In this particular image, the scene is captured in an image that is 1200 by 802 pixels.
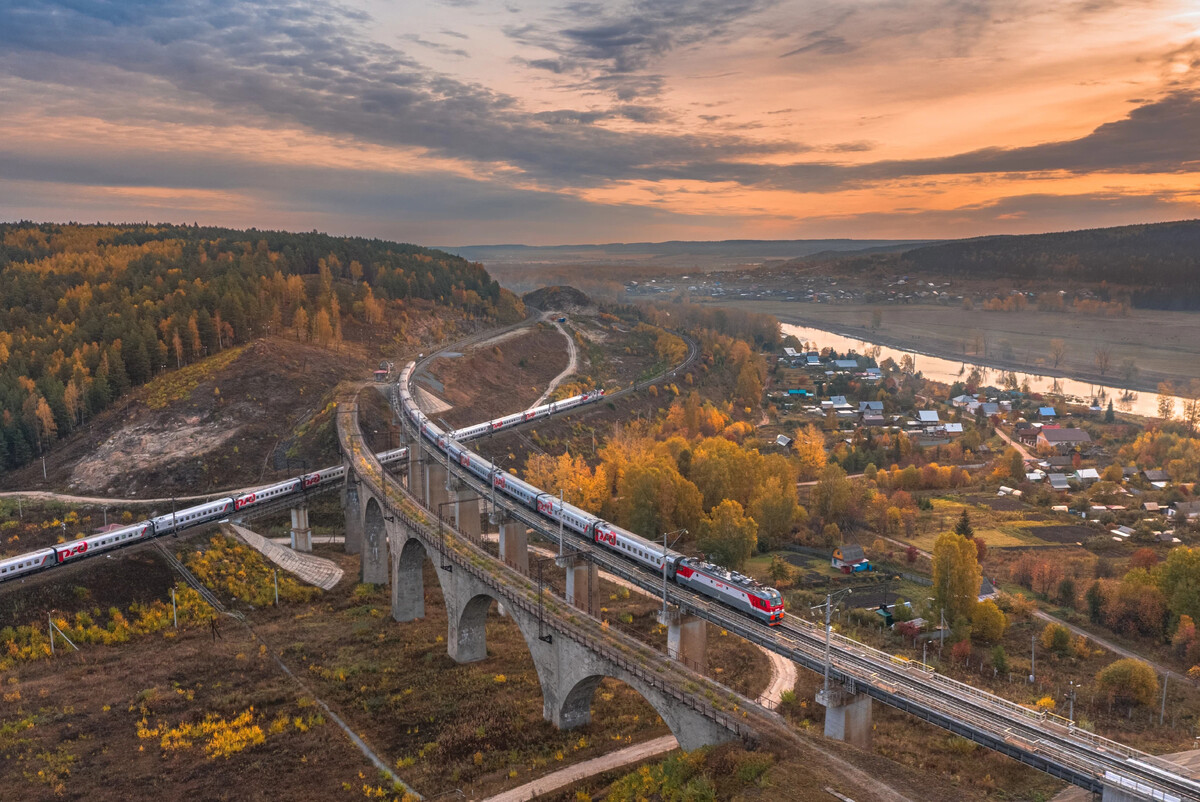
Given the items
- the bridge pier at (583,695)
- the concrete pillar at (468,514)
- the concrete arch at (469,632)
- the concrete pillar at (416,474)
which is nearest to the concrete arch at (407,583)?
the concrete pillar at (468,514)

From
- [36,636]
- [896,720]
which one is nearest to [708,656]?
[896,720]

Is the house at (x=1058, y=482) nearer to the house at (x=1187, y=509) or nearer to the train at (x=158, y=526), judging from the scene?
the house at (x=1187, y=509)

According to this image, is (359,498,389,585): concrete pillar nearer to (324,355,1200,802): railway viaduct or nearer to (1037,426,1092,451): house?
(324,355,1200,802): railway viaduct

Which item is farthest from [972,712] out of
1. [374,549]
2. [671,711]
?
[374,549]

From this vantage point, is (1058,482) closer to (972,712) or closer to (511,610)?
(972,712)

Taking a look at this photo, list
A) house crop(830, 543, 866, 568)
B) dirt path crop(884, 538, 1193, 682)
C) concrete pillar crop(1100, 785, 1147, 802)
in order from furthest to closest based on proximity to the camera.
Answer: house crop(830, 543, 866, 568)
dirt path crop(884, 538, 1193, 682)
concrete pillar crop(1100, 785, 1147, 802)

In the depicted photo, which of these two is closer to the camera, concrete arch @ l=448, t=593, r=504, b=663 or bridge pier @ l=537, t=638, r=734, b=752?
bridge pier @ l=537, t=638, r=734, b=752

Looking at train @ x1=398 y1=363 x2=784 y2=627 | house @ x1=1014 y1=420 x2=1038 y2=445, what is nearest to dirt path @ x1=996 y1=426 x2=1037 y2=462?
house @ x1=1014 y1=420 x2=1038 y2=445
